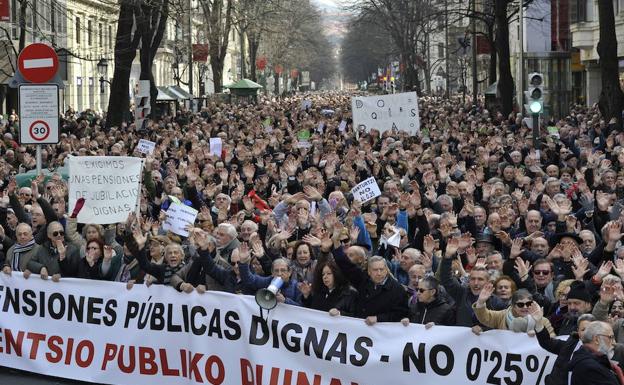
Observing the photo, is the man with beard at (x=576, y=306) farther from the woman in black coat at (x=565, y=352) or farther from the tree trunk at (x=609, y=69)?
the tree trunk at (x=609, y=69)

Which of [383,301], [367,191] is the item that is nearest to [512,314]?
[383,301]

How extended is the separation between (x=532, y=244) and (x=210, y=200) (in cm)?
568

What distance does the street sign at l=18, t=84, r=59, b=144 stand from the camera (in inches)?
516

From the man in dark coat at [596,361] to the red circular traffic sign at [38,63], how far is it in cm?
776

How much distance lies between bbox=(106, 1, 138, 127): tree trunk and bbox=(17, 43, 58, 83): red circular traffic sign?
59.0ft

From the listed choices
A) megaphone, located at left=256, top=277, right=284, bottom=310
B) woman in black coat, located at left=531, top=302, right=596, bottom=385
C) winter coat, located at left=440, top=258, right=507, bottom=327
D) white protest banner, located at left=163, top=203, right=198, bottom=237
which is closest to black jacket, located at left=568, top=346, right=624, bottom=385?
woman in black coat, located at left=531, top=302, right=596, bottom=385

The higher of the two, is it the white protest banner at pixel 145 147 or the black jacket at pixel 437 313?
the white protest banner at pixel 145 147

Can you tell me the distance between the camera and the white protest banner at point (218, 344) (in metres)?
8.09

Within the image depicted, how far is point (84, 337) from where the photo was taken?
9.70 m

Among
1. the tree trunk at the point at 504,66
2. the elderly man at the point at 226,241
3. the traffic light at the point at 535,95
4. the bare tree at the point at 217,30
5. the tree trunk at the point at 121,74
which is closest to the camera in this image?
the elderly man at the point at 226,241

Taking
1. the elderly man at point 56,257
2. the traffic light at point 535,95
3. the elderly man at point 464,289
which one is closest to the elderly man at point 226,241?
the elderly man at point 56,257

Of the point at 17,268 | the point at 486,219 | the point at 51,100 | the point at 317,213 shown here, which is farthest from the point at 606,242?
the point at 51,100

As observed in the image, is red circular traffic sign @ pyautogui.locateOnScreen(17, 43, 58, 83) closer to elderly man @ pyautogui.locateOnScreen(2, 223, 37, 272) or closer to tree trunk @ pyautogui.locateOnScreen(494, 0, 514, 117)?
elderly man @ pyautogui.locateOnScreen(2, 223, 37, 272)

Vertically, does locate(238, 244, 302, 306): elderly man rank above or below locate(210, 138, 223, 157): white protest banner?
below
